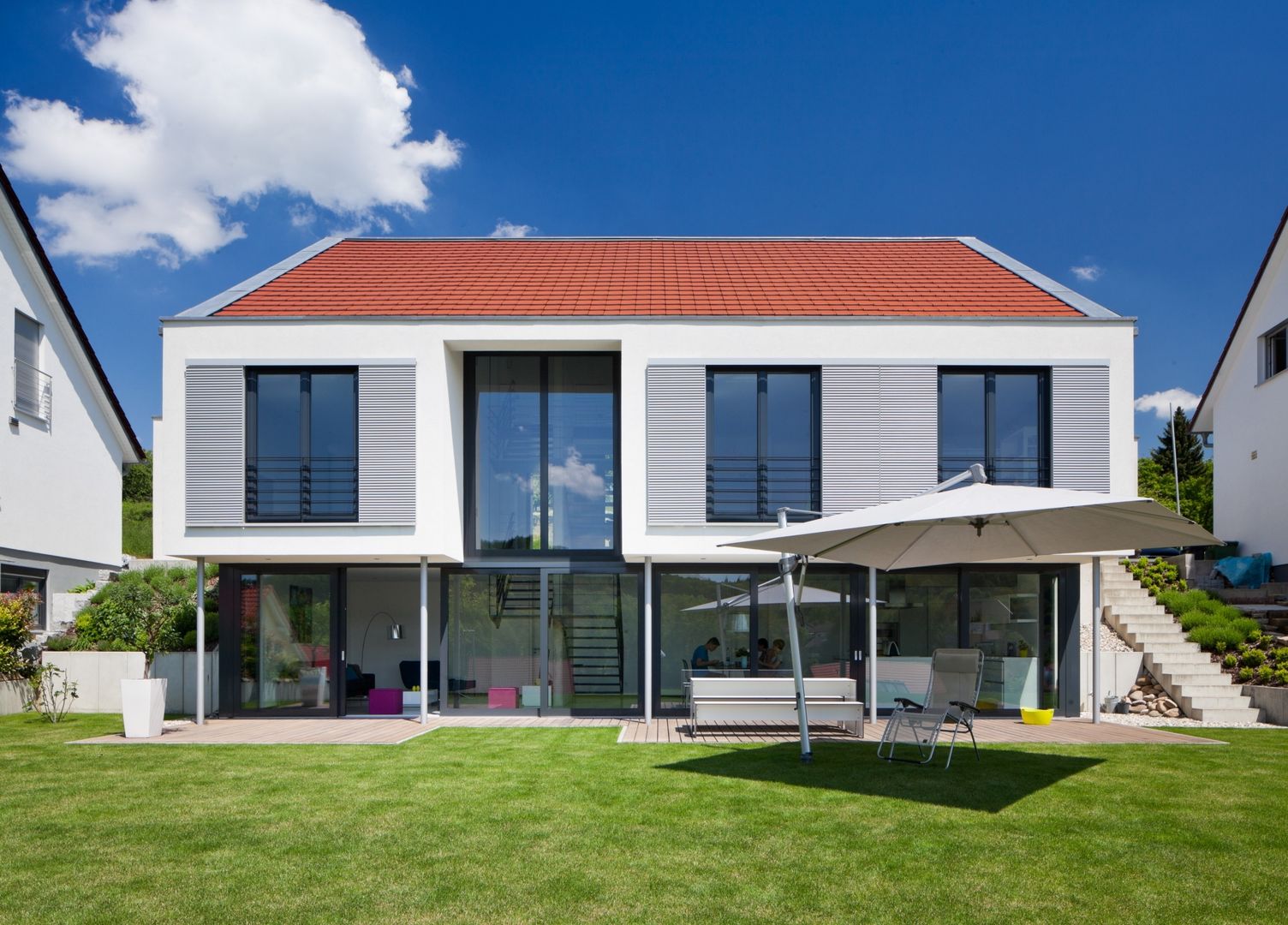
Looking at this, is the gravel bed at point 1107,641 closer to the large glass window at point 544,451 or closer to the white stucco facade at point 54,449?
the large glass window at point 544,451

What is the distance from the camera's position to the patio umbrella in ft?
25.4

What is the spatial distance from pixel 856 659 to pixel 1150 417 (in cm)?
7288

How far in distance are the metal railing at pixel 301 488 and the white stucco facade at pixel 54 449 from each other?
20.7 feet

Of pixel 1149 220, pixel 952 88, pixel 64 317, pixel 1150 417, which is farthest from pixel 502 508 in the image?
pixel 1150 417

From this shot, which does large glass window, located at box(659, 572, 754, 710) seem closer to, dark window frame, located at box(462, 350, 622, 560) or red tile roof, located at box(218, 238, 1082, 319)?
dark window frame, located at box(462, 350, 622, 560)

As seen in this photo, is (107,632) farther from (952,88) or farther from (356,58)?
(952,88)

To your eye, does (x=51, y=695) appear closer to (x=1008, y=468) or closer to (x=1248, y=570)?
(x=1008, y=468)

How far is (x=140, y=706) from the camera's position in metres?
12.2

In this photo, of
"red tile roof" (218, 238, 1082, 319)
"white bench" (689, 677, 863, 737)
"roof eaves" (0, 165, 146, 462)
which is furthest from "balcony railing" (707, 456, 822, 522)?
"roof eaves" (0, 165, 146, 462)

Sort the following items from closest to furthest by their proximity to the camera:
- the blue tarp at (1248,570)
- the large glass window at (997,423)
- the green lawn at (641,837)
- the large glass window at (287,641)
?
the green lawn at (641,837) → the large glass window at (997,423) → the large glass window at (287,641) → the blue tarp at (1248,570)

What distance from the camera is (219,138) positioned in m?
16.3

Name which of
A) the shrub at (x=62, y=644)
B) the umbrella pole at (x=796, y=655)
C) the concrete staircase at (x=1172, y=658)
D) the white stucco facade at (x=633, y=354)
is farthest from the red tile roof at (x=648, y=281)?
the shrub at (x=62, y=644)

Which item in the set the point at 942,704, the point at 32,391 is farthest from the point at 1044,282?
the point at 32,391

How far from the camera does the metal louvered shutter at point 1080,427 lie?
45.4 feet
